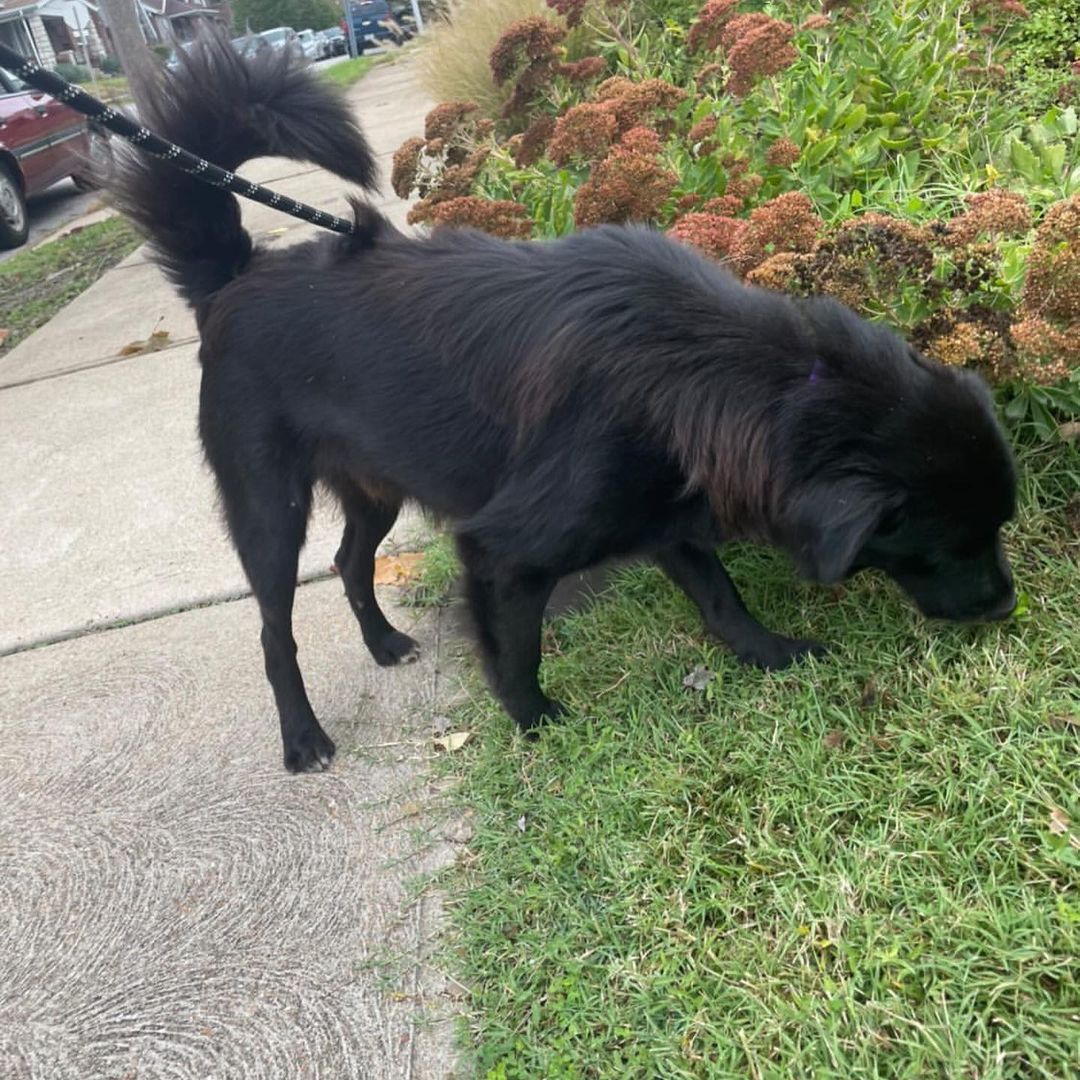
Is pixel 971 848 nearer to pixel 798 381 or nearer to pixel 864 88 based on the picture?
pixel 798 381

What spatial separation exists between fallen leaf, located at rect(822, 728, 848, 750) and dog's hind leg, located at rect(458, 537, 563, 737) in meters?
0.79

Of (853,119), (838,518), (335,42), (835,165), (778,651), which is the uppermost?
(853,119)

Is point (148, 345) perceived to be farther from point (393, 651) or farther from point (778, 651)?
point (778, 651)

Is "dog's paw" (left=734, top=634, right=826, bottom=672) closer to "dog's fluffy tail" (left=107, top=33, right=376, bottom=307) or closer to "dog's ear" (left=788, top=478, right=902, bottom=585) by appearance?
"dog's ear" (left=788, top=478, right=902, bottom=585)

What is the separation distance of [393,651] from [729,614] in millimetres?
1236

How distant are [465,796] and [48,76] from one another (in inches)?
85.7

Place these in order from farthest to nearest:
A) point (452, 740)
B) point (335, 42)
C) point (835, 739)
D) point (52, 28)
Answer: point (52, 28), point (335, 42), point (452, 740), point (835, 739)

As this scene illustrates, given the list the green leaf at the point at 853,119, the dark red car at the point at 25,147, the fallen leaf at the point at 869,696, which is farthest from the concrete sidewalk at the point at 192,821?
the dark red car at the point at 25,147

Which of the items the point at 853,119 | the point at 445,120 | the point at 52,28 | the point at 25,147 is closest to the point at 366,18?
the point at 52,28

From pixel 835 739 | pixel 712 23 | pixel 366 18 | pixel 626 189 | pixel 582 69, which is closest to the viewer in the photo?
pixel 835 739

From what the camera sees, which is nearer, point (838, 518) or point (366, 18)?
point (838, 518)

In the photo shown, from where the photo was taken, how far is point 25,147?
11.5 meters

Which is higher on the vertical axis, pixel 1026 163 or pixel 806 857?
pixel 1026 163

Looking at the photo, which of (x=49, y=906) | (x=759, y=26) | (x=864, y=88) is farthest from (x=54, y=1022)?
(x=864, y=88)
